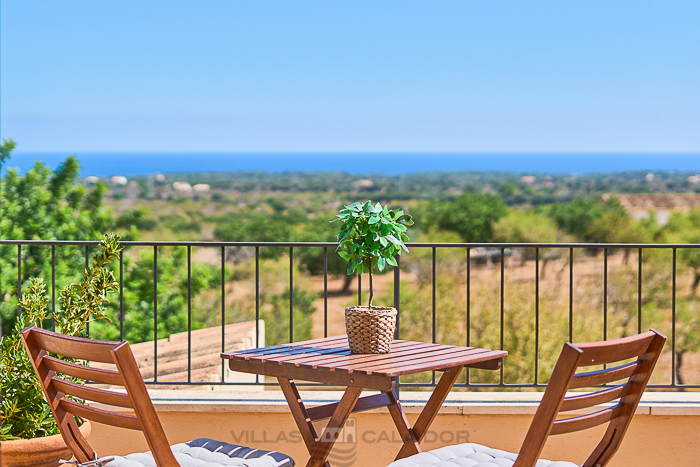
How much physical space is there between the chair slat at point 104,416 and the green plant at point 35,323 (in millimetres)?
720

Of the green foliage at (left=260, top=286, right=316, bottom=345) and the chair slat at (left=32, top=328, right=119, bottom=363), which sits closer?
the chair slat at (left=32, top=328, right=119, bottom=363)

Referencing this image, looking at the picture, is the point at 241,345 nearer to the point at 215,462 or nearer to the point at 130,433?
the point at 130,433

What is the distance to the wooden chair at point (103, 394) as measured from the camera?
71.5 inches

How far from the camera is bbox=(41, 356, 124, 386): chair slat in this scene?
1893mm

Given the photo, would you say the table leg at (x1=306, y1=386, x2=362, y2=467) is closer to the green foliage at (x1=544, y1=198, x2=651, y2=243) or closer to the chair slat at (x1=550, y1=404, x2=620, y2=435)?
the chair slat at (x1=550, y1=404, x2=620, y2=435)

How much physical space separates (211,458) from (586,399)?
115 centimetres

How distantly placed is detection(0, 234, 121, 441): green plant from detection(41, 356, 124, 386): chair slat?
75cm

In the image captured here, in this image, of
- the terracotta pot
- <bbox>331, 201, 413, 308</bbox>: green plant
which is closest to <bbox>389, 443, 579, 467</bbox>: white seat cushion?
<bbox>331, 201, 413, 308</bbox>: green plant

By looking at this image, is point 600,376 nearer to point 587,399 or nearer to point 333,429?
point 587,399

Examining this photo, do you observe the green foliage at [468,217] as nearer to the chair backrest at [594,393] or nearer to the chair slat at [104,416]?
the chair backrest at [594,393]

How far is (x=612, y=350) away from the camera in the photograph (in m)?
1.79

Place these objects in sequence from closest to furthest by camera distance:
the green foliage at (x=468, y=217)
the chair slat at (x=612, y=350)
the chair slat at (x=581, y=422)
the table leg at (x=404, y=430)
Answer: the chair slat at (x=612, y=350), the chair slat at (x=581, y=422), the table leg at (x=404, y=430), the green foliage at (x=468, y=217)

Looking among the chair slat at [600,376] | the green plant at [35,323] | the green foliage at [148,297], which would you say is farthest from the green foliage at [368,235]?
Result: the green foliage at [148,297]

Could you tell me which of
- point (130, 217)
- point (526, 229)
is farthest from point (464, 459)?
point (526, 229)
